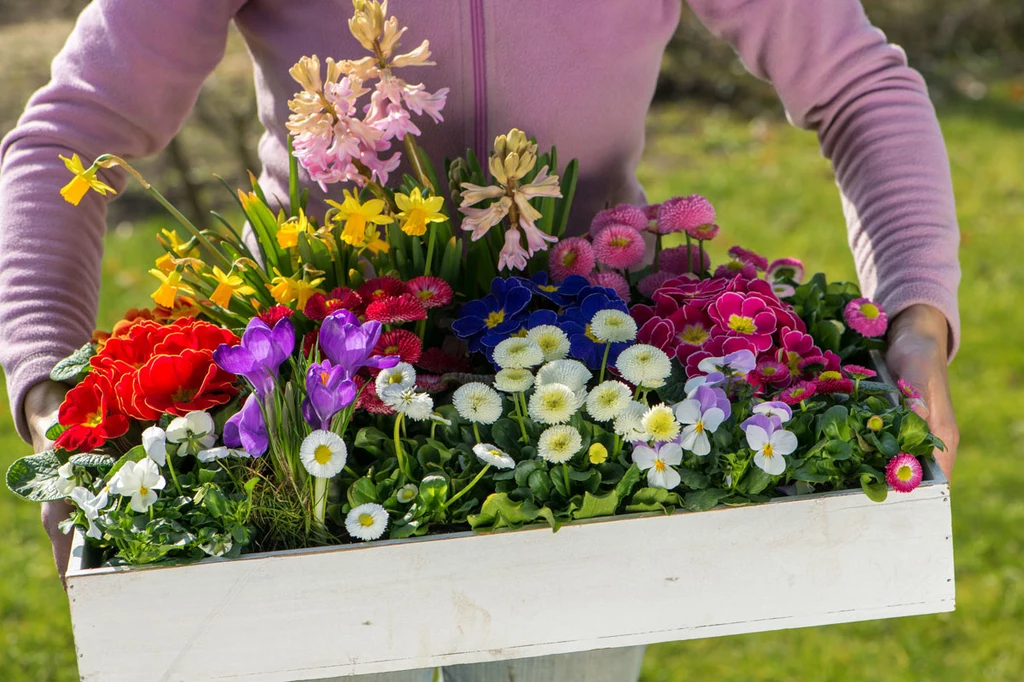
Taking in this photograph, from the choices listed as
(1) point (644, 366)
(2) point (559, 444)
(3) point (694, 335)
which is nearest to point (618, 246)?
(3) point (694, 335)

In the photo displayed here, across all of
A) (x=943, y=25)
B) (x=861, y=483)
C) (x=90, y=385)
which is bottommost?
(x=943, y=25)

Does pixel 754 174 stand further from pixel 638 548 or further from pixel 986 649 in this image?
pixel 638 548

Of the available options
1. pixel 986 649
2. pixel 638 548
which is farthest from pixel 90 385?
pixel 986 649

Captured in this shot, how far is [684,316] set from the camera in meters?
1.38

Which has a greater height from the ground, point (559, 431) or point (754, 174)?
point (559, 431)

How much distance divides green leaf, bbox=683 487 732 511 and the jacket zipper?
0.59 metres

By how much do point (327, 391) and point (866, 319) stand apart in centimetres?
70

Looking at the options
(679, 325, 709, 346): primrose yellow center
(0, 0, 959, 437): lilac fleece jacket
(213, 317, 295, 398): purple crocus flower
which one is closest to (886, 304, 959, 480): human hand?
(0, 0, 959, 437): lilac fleece jacket

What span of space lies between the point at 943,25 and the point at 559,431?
5.64m

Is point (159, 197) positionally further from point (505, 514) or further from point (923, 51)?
point (923, 51)

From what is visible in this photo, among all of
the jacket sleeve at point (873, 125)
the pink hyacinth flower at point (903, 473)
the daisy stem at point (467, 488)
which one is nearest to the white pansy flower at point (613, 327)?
the daisy stem at point (467, 488)

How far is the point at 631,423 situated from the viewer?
3.86 ft

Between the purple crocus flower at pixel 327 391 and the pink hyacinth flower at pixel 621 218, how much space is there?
484 millimetres

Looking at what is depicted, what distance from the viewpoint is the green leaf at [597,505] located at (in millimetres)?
1155
